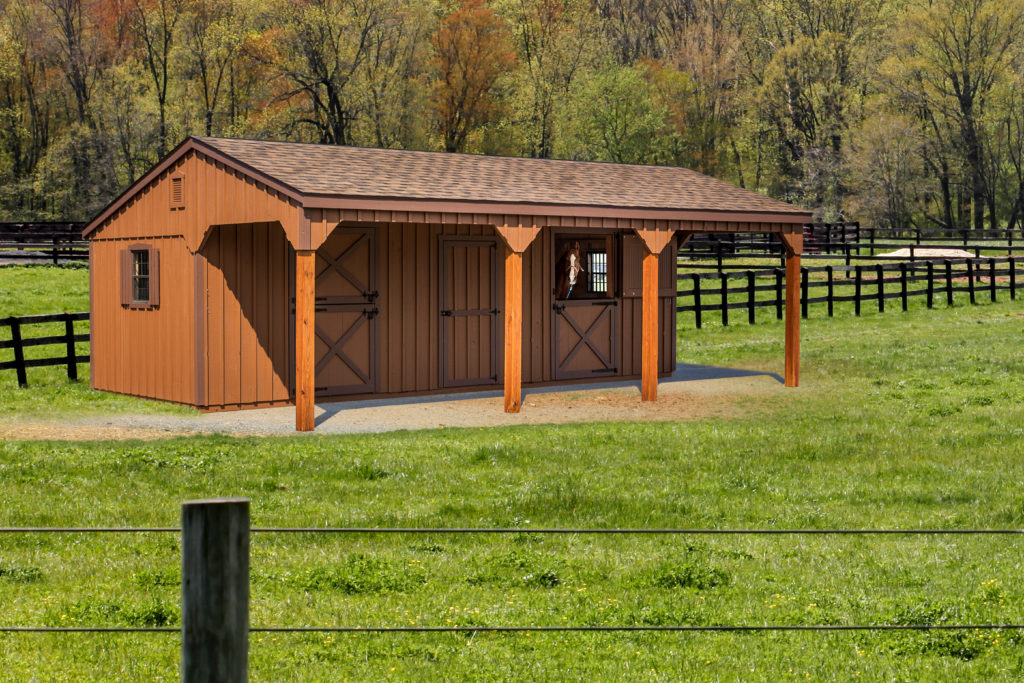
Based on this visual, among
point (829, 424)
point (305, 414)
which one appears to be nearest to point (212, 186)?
point (305, 414)

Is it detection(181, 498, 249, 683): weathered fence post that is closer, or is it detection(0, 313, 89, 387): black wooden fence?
detection(181, 498, 249, 683): weathered fence post

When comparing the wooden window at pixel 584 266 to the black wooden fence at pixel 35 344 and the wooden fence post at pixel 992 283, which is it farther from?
the wooden fence post at pixel 992 283

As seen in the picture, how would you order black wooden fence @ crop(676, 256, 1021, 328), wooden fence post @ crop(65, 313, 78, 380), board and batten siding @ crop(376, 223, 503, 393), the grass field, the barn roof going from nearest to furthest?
the grass field, the barn roof, board and batten siding @ crop(376, 223, 503, 393), wooden fence post @ crop(65, 313, 78, 380), black wooden fence @ crop(676, 256, 1021, 328)

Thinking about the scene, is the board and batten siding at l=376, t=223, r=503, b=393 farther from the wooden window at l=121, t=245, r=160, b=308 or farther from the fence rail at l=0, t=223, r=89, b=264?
the fence rail at l=0, t=223, r=89, b=264

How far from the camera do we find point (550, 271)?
72.9 feet

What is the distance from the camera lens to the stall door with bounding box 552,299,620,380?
2259cm

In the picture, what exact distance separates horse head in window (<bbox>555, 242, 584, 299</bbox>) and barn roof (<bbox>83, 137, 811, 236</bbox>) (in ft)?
3.81

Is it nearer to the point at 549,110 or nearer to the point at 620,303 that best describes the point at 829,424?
the point at 620,303

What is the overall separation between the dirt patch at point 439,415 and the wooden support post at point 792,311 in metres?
0.37

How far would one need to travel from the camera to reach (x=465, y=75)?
69625mm

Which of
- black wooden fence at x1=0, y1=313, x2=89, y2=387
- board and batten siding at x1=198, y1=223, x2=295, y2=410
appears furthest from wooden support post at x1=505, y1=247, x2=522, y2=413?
black wooden fence at x1=0, y1=313, x2=89, y2=387

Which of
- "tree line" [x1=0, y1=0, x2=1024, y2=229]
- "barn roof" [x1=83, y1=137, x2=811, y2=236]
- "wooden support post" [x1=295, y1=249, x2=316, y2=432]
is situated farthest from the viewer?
"tree line" [x1=0, y1=0, x2=1024, y2=229]

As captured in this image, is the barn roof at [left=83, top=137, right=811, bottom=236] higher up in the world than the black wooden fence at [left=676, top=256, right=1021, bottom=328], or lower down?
higher up

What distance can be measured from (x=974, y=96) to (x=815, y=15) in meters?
9.73
